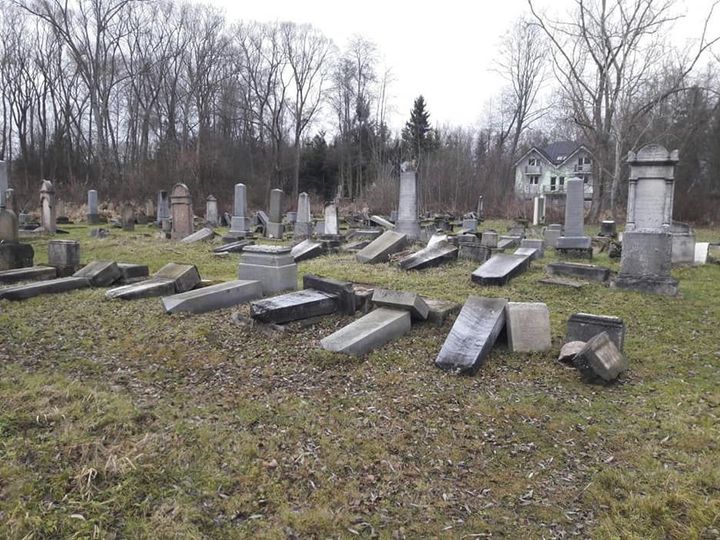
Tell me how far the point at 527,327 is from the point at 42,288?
6544 mm

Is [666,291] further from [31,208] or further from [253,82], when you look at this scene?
[253,82]

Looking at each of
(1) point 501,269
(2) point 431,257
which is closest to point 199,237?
(2) point 431,257

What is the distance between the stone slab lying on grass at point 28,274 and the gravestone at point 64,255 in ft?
0.83

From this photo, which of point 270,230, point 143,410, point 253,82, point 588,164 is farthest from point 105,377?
point 588,164

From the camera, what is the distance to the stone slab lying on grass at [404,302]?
550cm

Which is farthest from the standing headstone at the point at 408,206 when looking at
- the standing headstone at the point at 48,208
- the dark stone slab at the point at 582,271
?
the standing headstone at the point at 48,208

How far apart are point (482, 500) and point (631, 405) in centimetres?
186

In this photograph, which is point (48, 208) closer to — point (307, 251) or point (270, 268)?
point (307, 251)

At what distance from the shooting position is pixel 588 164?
155 ft

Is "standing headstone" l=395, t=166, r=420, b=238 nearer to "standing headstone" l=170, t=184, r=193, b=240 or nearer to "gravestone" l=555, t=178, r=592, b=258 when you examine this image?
"gravestone" l=555, t=178, r=592, b=258

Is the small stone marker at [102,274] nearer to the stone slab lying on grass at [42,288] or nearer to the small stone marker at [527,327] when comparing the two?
the stone slab lying on grass at [42,288]

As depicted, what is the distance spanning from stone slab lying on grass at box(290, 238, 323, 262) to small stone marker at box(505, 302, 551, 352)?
6498mm

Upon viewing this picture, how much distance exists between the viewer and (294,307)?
5.58m

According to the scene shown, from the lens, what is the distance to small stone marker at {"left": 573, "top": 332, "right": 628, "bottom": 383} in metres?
4.28
